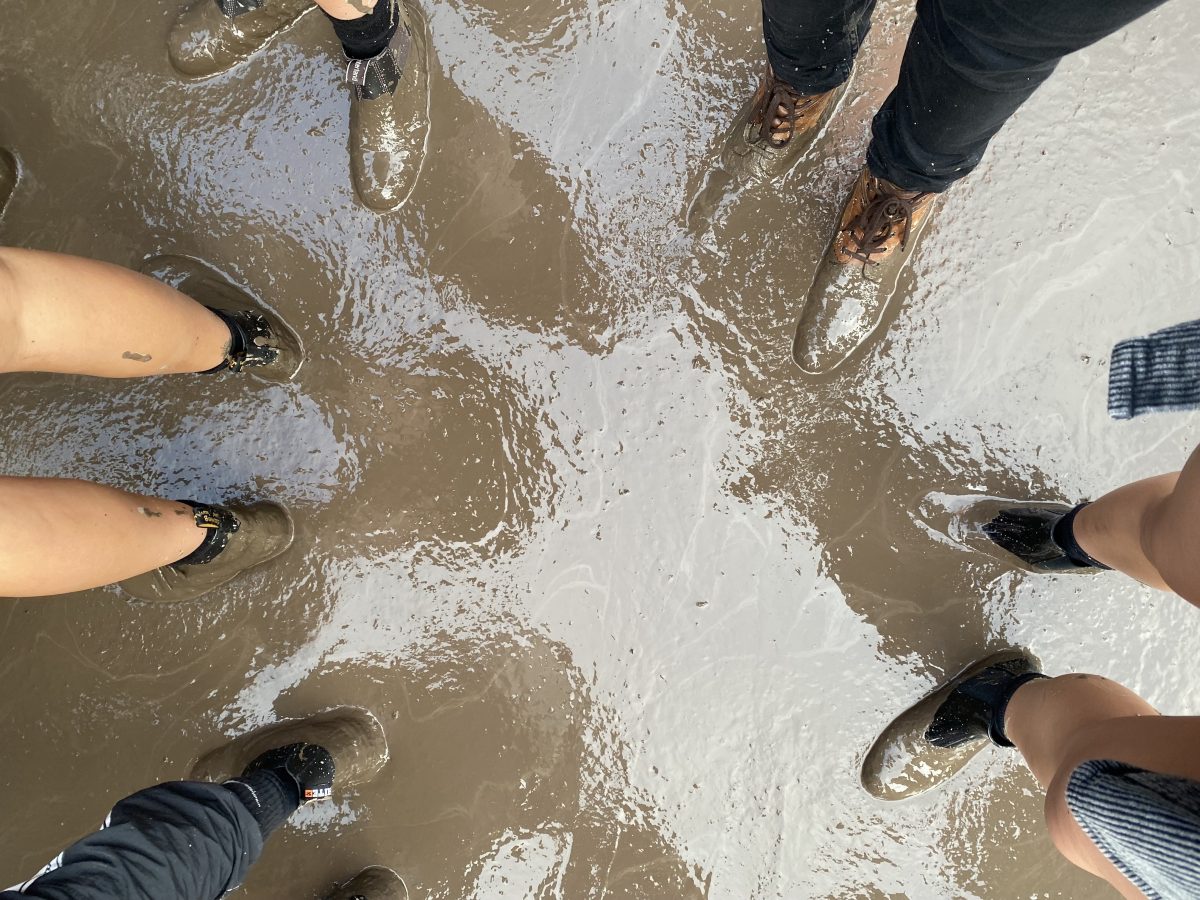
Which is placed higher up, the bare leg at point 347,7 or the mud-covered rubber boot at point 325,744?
the bare leg at point 347,7

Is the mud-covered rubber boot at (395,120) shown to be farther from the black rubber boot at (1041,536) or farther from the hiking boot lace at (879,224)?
the black rubber boot at (1041,536)

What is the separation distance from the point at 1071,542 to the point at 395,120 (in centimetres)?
188

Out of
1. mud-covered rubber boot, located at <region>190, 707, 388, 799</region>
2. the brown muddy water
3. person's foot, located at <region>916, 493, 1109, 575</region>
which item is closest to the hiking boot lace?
the brown muddy water

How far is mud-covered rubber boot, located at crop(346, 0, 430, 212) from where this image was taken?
5.68 ft

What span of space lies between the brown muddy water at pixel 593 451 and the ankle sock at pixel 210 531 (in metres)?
0.18

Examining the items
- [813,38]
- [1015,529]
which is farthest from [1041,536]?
[813,38]

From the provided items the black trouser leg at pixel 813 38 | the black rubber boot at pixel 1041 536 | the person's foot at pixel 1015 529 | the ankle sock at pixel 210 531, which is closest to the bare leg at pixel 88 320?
the ankle sock at pixel 210 531

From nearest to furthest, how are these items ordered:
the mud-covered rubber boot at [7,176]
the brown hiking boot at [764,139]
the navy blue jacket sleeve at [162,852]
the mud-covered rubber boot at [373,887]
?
the navy blue jacket sleeve at [162,852] < the brown hiking boot at [764,139] < the mud-covered rubber boot at [373,887] < the mud-covered rubber boot at [7,176]

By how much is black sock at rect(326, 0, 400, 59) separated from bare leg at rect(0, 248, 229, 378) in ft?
2.31

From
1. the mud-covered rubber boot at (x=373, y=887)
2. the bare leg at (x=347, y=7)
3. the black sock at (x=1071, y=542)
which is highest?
the bare leg at (x=347, y=7)

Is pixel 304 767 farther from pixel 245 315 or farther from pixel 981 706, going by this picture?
pixel 981 706

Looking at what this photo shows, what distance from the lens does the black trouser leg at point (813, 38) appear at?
1.27m

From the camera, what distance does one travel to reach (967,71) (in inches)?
41.2

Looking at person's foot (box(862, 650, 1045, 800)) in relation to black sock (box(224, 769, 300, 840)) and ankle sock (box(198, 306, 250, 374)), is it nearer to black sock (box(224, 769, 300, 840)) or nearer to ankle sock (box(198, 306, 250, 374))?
black sock (box(224, 769, 300, 840))
